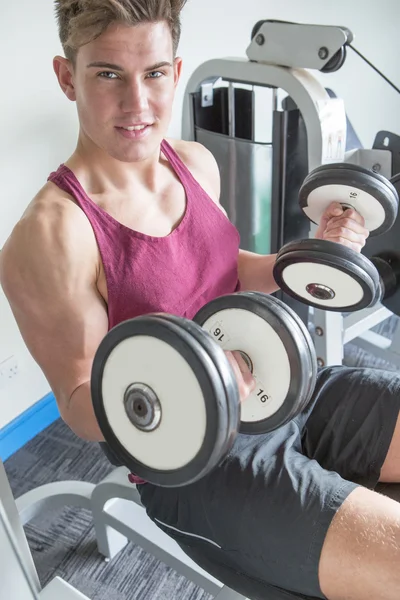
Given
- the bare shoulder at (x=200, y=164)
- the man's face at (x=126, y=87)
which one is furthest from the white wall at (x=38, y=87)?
the man's face at (x=126, y=87)

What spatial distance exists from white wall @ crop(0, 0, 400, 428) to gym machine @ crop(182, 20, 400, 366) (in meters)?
0.21

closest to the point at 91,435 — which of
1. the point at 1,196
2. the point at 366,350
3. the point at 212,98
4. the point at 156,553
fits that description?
the point at 156,553

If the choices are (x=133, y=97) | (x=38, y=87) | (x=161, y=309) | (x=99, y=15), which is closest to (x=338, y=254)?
(x=161, y=309)

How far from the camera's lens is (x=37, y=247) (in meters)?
0.88

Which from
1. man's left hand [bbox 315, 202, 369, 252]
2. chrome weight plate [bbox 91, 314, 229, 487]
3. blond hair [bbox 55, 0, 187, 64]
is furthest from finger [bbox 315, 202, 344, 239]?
chrome weight plate [bbox 91, 314, 229, 487]

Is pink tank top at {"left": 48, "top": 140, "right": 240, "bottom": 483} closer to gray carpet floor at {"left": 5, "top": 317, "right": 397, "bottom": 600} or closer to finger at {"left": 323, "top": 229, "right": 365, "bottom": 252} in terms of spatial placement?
finger at {"left": 323, "top": 229, "right": 365, "bottom": 252}

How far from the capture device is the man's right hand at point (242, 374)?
82cm

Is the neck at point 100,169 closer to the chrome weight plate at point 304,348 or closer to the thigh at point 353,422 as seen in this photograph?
the chrome weight plate at point 304,348

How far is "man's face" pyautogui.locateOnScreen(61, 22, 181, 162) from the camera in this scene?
0.87 m

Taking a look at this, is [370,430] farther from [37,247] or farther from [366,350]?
[366,350]

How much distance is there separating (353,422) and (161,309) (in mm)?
375

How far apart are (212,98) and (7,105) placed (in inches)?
23.8

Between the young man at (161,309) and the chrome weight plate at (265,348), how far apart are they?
1.4 inches

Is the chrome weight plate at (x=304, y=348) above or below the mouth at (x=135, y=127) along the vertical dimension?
below
